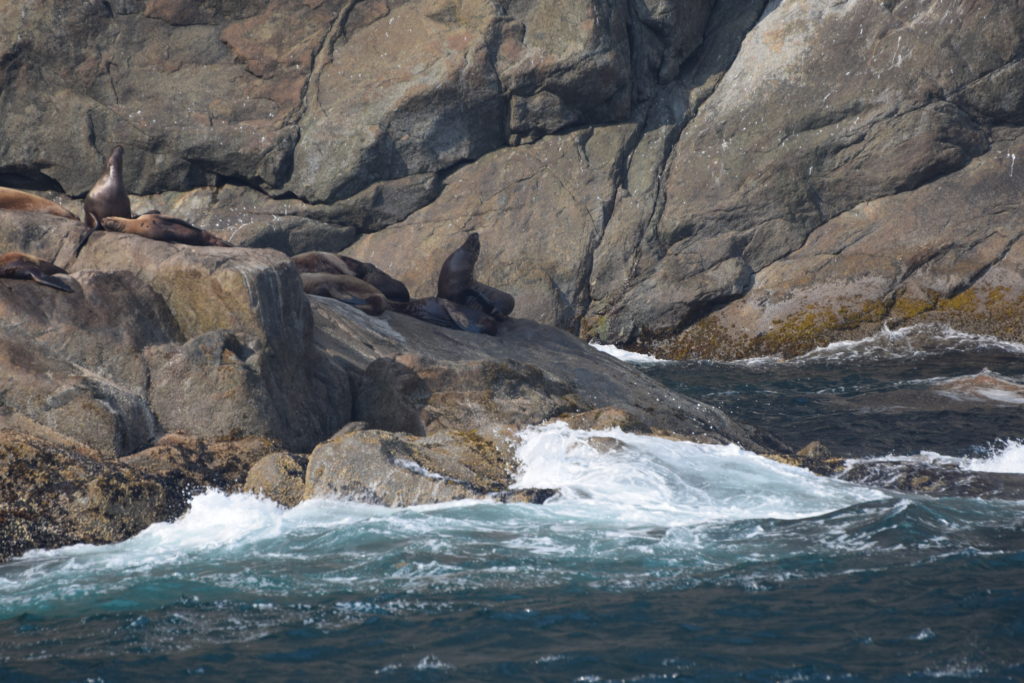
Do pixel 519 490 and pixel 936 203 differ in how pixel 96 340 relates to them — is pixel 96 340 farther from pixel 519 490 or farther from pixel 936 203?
pixel 936 203

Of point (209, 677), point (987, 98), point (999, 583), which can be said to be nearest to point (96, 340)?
point (209, 677)

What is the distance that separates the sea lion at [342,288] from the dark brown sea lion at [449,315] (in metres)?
0.38

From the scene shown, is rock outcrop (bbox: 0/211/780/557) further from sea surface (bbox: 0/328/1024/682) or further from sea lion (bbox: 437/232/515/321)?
sea lion (bbox: 437/232/515/321)

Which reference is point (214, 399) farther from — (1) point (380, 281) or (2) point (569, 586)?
(1) point (380, 281)

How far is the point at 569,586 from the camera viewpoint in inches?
223

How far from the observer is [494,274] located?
654 inches

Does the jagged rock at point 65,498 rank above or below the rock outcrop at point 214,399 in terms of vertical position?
below

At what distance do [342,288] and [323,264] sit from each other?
40.4 inches

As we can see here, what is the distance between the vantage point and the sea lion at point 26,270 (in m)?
7.79

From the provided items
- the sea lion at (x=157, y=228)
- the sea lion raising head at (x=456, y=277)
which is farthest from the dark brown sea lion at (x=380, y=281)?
the sea lion at (x=157, y=228)

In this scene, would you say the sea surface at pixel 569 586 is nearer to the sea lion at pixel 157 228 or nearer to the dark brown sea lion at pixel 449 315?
the dark brown sea lion at pixel 449 315

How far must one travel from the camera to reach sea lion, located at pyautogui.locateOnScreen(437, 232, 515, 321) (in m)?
12.0

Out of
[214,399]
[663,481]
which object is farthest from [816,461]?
[214,399]

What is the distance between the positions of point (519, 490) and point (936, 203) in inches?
436
